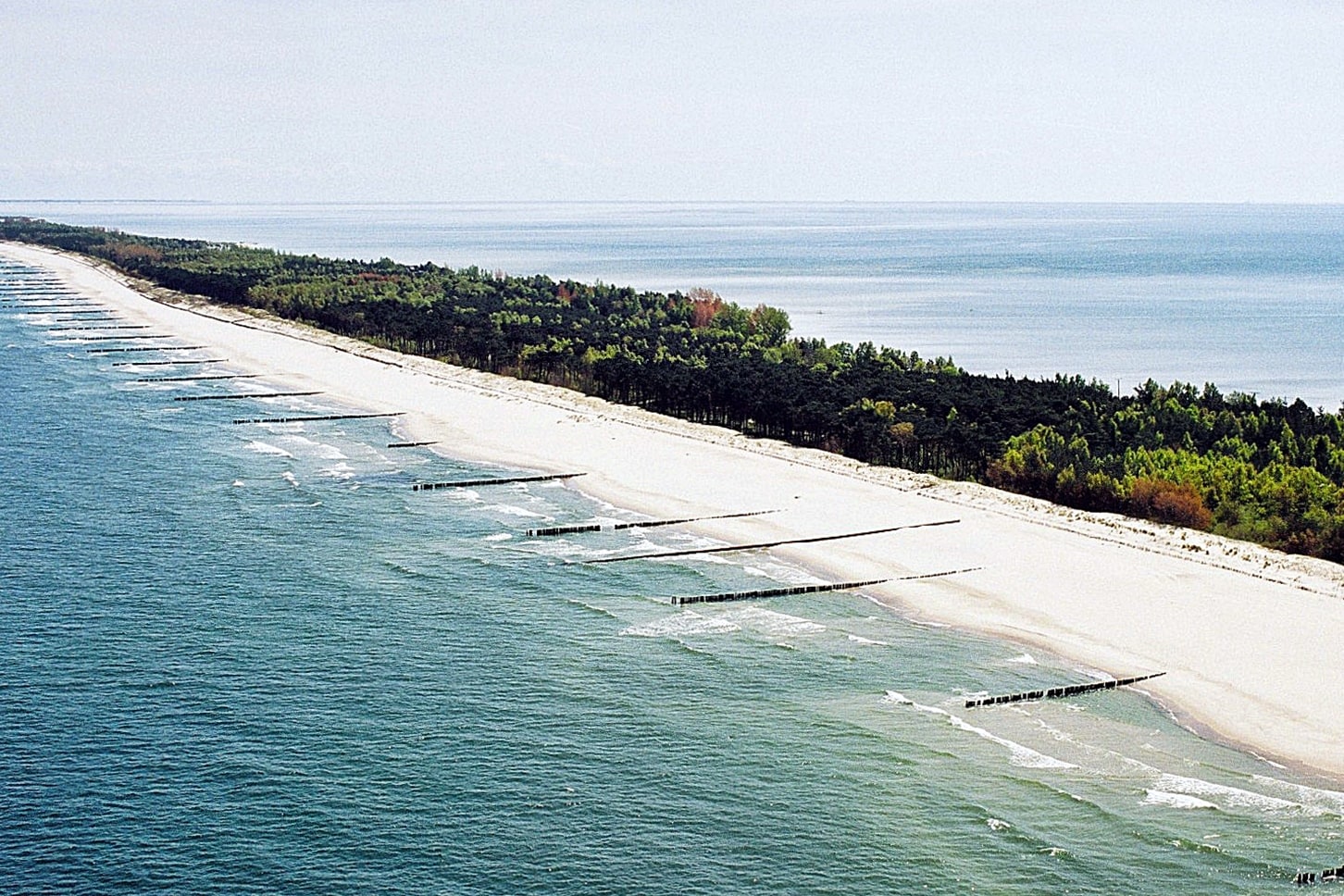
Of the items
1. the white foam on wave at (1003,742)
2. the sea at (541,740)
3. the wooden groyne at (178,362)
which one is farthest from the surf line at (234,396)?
the white foam on wave at (1003,742)

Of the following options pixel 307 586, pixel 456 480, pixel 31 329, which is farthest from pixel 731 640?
pixel 31 329

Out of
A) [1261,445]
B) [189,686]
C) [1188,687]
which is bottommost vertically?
[189,686]

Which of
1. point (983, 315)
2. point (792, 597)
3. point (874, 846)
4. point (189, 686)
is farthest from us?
point (983, 315)

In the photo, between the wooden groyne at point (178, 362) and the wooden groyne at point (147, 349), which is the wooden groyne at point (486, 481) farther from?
the wooden groyne at point (147, 349)

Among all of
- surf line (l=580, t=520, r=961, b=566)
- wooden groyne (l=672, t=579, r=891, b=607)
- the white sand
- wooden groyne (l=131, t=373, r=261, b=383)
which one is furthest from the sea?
wooden groyne (l=131, t=373, r=261, b=383)

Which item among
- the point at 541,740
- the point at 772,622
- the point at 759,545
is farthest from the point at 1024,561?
the point at 541,740

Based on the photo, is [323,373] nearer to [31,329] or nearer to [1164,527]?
[31,329]

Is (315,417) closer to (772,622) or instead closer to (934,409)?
(934,409)
